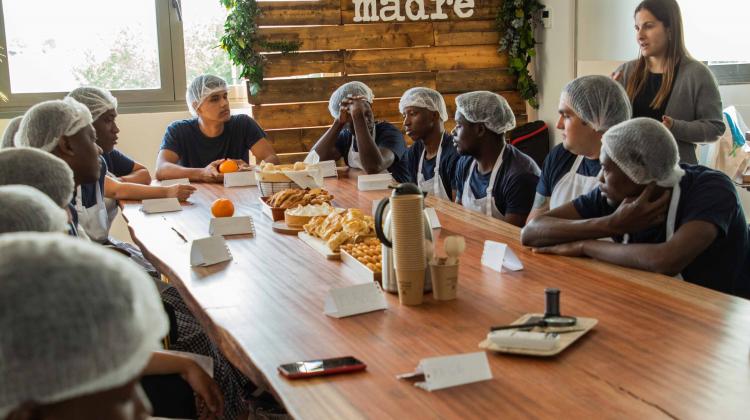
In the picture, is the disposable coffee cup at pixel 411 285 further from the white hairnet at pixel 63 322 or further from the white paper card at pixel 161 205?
the white paper card at pixel 161 205

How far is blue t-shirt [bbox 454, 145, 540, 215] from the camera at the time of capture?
3.68m

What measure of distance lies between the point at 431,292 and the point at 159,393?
81cm

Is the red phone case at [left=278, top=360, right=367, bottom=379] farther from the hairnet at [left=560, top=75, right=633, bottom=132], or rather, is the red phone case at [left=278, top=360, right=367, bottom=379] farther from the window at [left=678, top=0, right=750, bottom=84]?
the window at [left=678, top=0, right=750, bottom=84]

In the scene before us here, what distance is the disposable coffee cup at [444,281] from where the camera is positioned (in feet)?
7.36

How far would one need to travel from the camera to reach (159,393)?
2406mm

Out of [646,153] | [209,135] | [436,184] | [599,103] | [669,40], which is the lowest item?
[436,184]

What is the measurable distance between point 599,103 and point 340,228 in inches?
42.9

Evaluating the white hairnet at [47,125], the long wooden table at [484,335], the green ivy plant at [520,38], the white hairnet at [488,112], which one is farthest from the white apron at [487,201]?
the green ivy plant at [520,38]

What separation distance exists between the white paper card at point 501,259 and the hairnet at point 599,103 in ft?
2.87

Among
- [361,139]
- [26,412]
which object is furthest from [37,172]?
[361,139]

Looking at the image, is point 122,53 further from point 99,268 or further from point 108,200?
point 99,268

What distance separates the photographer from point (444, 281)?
7.41ft

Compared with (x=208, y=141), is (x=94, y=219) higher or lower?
lower

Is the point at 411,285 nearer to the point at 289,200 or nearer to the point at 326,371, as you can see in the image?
the point at 326,371
